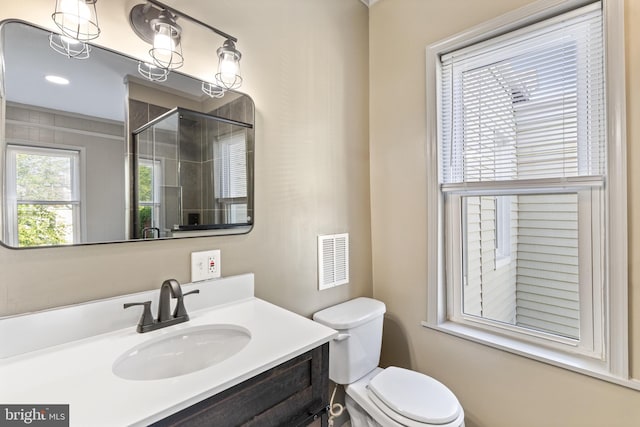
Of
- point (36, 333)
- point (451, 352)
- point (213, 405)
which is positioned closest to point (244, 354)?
point (213, 405)

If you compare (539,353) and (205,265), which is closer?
(205,265)

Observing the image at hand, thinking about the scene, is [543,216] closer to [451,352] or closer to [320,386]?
[451,352]

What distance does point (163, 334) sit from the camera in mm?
932

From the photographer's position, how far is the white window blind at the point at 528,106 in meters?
1.21

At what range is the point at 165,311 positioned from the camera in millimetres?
980

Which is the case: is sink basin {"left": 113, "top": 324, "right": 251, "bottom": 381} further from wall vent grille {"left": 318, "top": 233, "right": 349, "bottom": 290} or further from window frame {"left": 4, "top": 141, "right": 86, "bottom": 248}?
wall vent grille {"left": 318, "top": 233, "right": 349, "bottom": 290}

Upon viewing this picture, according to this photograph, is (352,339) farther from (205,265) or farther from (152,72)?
(152,72)

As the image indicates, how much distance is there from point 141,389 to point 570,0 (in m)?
1.99

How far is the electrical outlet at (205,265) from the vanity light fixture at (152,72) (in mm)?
659

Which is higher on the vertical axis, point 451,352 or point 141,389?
point 141,389

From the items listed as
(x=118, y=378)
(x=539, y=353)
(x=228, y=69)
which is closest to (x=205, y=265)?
(x=118, y=378)

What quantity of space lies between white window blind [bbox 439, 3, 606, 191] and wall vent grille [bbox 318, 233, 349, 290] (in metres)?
0.67

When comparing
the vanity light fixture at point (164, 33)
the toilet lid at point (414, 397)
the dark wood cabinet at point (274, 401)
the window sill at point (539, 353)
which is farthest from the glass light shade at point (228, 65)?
the window sill at point (539, 353)

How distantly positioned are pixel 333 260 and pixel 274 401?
0.92 m
